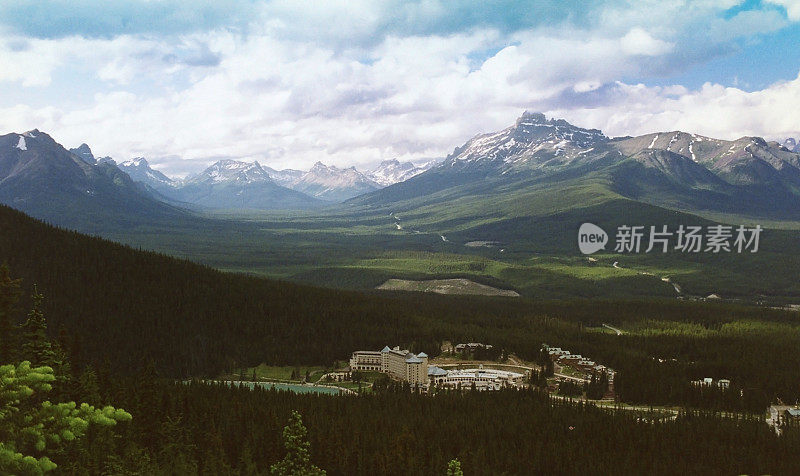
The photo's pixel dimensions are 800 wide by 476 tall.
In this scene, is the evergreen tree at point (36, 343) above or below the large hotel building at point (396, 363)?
above

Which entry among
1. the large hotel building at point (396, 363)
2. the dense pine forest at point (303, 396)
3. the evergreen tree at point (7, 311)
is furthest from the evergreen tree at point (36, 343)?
the large hotel building at point (396, 363)

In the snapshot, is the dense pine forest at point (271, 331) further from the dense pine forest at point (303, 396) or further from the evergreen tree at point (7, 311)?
the evergreen tree at point (7, 311)

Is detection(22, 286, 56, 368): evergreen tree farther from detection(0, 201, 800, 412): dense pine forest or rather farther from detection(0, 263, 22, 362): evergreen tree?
detection(0, 201, 800, 412): dense pine forest

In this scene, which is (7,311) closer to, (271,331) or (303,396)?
(303,396)

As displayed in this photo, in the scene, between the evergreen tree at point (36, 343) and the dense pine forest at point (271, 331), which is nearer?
the evergreen tree at point (36, 343)

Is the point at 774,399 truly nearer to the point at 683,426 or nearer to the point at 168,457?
the point at 683,426

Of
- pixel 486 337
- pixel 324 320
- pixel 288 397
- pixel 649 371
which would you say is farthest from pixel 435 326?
pixel 288 397

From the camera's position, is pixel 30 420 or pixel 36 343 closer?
pixel 30 420

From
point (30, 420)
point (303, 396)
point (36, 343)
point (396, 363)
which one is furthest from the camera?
point (396, 363)

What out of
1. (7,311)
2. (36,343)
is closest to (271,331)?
(36,343)

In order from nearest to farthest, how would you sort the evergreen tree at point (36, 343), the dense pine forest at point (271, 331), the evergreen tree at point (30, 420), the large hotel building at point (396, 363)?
1. the evergreen tree at point (30, 420)
2. the evergreen tree at point (36, 343)
3. the large hotel building at point (396, 363)
4. the dense pine forest at point (271, 331)
